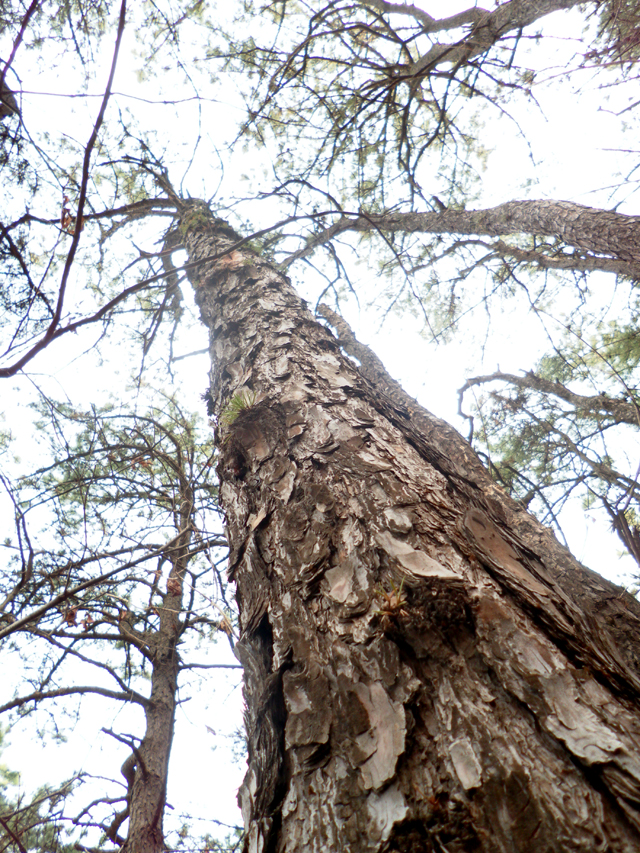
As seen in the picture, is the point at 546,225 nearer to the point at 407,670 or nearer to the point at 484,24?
the point at 484,24

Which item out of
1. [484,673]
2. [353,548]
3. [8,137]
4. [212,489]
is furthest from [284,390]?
[212,489]

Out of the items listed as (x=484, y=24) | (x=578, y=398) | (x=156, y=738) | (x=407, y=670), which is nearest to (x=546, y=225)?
(x=484, y=24)

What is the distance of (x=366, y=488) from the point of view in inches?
39.6

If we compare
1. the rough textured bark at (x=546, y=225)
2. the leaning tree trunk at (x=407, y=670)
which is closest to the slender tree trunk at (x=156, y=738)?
the leaning tree trunk at (x=407, y=670)

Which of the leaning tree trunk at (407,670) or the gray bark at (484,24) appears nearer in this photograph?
the leaning tree trunk at (407,670)

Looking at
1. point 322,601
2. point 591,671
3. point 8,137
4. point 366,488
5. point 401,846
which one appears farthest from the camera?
point 8,137

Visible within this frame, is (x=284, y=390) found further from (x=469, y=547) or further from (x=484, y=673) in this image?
(x=484, y=673)

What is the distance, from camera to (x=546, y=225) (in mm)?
3172

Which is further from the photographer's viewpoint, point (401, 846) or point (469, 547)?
point (469, 547)

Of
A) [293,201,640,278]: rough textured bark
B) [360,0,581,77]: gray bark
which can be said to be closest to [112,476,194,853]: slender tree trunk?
[293,201,640,278]: rough textured bark

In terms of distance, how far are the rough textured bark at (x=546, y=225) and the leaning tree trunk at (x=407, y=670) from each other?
1145 millimetres

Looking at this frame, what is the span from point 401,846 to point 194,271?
2.75 metres

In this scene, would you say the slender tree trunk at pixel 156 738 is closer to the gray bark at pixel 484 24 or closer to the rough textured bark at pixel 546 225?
the rough textured bark at pixel 546 225

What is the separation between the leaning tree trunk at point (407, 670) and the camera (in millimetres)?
521
